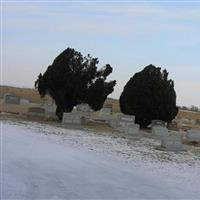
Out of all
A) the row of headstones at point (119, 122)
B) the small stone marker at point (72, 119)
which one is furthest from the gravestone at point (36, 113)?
the small stone marker at point (72, 119)

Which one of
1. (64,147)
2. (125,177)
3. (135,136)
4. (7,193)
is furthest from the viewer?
(135,136)

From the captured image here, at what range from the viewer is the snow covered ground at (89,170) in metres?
9.81

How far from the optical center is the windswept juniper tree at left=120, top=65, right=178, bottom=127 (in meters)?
36.8

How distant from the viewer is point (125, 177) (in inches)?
495

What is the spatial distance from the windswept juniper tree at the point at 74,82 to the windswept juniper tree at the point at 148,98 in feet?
5.49

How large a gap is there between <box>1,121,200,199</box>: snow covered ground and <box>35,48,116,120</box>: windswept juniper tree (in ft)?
47.0

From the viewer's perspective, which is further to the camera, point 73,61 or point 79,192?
point 73,61

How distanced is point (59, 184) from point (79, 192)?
2.46 ft

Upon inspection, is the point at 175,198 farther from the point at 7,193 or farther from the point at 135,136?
the point at 135,136

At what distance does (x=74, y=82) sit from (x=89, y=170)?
22249 millimetres

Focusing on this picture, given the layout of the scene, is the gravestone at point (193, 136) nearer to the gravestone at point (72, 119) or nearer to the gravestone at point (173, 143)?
the gravestone at point (72, 119)

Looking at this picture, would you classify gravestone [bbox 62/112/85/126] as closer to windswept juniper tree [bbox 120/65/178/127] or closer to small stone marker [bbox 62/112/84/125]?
small stone marker [bbox 62/112/84/125]

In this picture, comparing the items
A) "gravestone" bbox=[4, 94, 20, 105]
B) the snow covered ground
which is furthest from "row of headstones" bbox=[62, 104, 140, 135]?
"gravestone" bbox=[4, 94, 20, 105]

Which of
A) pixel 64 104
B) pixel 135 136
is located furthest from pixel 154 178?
pixel 64 104
